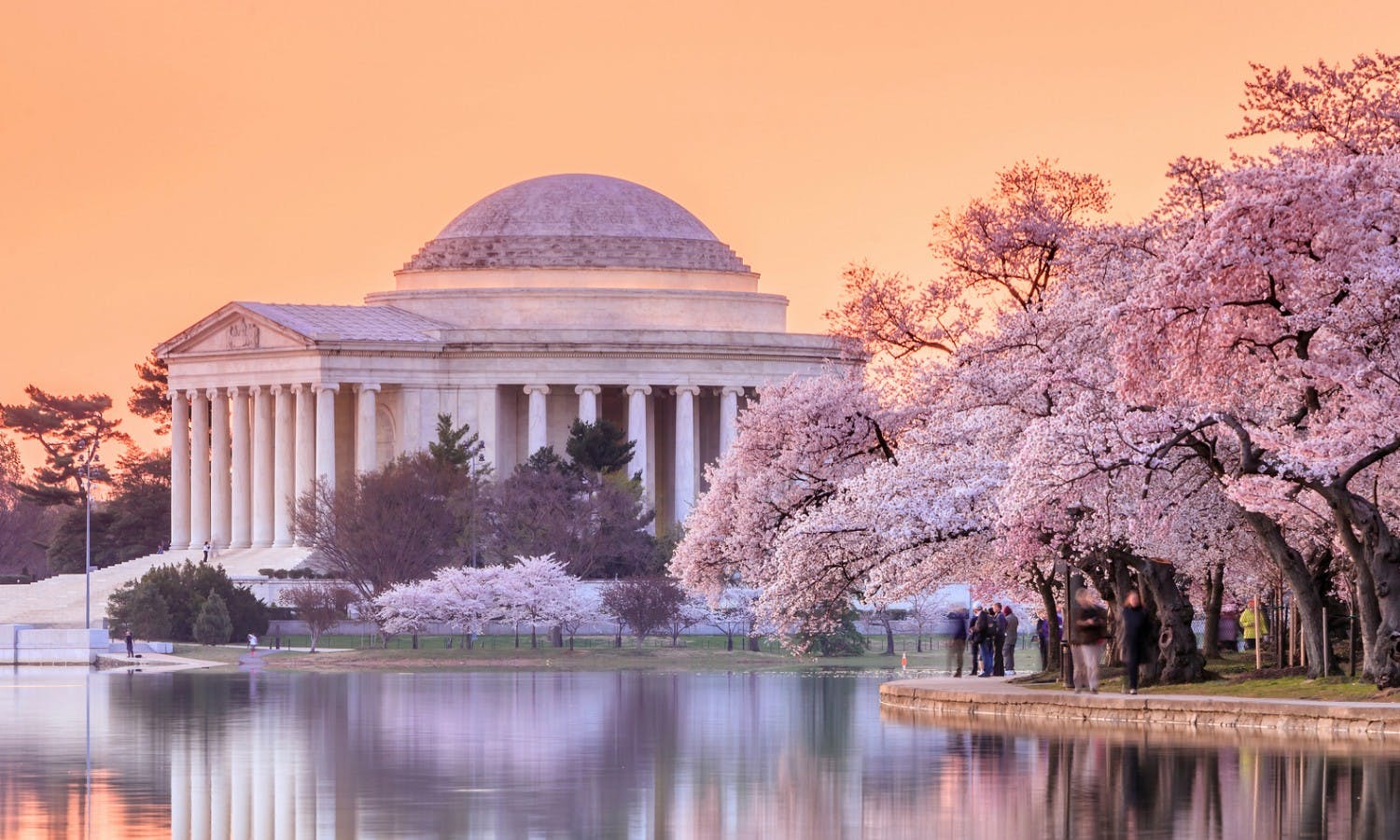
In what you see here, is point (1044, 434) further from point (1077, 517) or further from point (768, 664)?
point (768, 664)

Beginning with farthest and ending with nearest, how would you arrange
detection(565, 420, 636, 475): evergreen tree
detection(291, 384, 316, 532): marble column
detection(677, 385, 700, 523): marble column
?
detection(677, 385, 700, 523): marble column, detection(291, 384, 316, 532): marble column, detection(565, 420, 636, 475): evergreen tree

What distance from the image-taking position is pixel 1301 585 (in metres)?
45.4

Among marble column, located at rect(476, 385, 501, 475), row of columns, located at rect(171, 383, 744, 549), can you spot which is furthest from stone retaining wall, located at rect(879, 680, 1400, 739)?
marble column, located at rect(476, 385, 501, 475)

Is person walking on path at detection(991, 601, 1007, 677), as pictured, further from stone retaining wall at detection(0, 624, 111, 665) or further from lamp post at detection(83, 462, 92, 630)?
lamp post at detection(83, 462, 92, 630)

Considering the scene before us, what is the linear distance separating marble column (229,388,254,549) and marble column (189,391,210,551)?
138 centimetres

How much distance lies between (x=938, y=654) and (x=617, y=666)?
468 inches

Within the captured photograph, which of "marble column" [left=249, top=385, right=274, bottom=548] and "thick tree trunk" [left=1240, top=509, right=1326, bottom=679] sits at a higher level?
"marble column" [left=249, top=385, right=274, bottom=548]

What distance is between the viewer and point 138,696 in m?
54.7

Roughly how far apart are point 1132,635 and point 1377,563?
426 cm

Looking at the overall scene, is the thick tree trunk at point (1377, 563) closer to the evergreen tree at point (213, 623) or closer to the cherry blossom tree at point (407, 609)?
the cherry blossom tree at point (407, 609)

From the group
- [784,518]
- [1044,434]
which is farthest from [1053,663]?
[1044,434]

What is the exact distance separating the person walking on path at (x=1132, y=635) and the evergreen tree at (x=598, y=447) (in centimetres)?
7530

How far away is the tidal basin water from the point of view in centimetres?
2600

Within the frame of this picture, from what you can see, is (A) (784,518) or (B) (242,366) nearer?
(A) (784,518)
